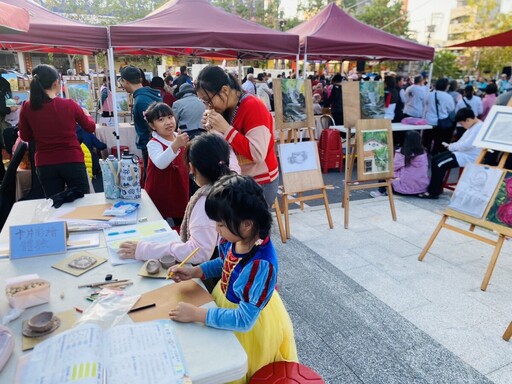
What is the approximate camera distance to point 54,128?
2.79 meters

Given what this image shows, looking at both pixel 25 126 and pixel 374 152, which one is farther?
pixel 374 152

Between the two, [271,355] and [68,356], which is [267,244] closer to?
[271,355]

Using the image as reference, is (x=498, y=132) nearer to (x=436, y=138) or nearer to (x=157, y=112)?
(x=157, y=112)

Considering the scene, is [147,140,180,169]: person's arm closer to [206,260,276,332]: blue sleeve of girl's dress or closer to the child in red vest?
the child in red vest

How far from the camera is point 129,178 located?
7.32 ft

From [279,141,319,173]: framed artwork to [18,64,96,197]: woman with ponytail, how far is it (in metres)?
1.81

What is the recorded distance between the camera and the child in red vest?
93.6 inches

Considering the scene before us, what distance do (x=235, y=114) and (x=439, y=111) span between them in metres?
5.95

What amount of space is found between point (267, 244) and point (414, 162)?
4.21 meters

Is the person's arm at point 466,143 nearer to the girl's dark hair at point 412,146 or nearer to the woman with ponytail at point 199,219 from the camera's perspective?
the girl's dark hair at point 412,146

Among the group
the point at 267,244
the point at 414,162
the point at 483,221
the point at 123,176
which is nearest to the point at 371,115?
the point at 414,162

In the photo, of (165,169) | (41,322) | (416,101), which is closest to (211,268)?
(41,322)

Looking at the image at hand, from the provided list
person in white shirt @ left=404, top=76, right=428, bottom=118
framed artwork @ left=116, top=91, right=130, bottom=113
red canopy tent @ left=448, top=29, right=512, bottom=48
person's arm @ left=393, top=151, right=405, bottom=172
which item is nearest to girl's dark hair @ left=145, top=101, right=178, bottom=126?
person's arm @ left=393, top=151, right=405, bottom=172

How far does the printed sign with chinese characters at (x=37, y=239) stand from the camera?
4.95ft
